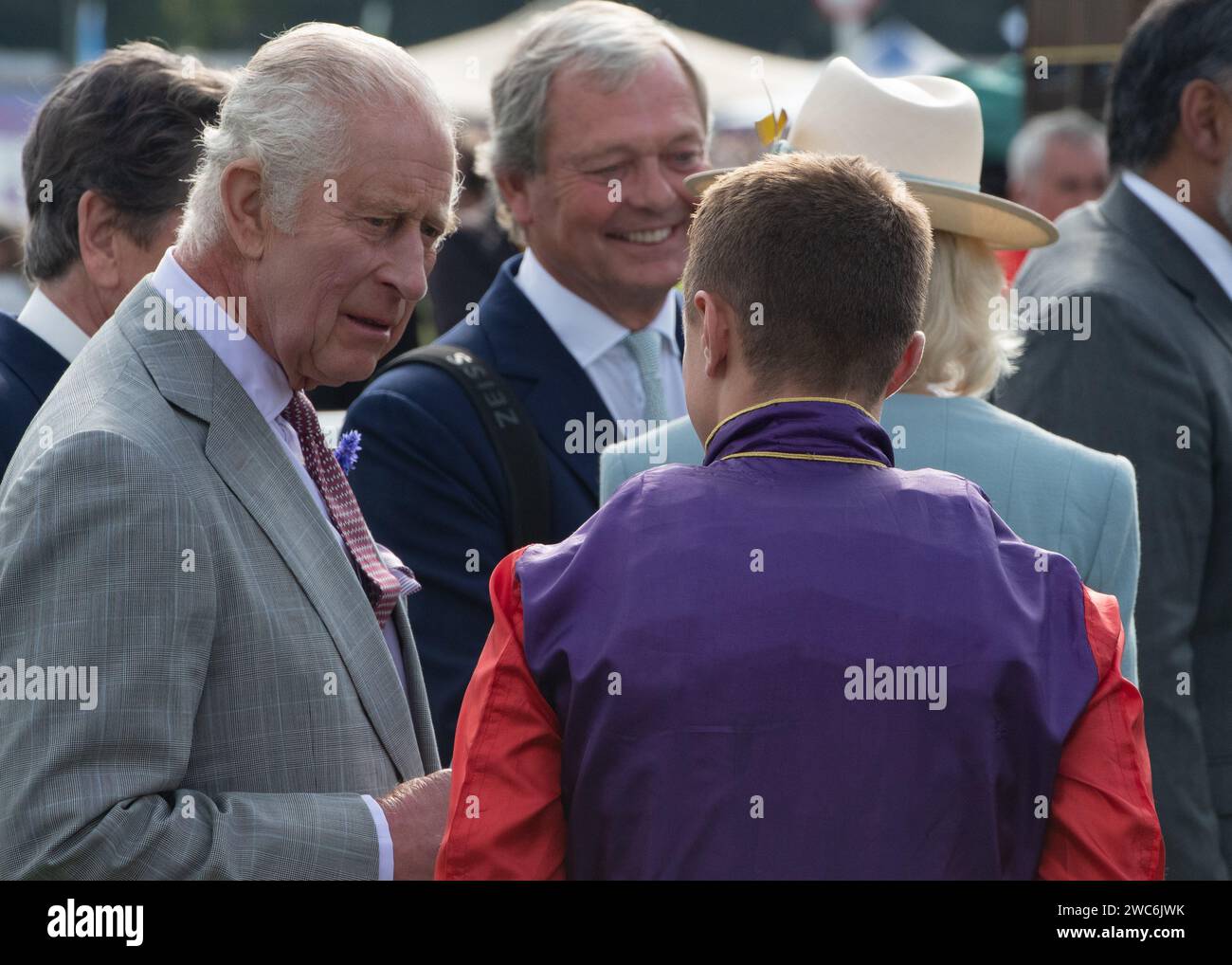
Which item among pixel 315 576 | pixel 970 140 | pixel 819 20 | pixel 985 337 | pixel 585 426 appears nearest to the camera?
pixel 315 576

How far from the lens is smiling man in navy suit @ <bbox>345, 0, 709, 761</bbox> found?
311 centimetres

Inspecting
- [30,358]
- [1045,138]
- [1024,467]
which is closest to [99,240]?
[30,358]

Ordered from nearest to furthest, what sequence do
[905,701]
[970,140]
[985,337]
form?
[905,701] → [985,337] → [970,140]

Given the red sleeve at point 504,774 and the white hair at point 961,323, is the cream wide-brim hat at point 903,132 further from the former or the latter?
the red sleeve at point 504,774

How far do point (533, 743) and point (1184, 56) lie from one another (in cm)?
234

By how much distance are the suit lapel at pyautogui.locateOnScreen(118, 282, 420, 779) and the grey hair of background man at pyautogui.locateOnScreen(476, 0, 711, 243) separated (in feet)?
4.62

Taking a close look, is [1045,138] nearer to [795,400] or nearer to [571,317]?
[571,317]

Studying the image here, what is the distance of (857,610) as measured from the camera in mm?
1748

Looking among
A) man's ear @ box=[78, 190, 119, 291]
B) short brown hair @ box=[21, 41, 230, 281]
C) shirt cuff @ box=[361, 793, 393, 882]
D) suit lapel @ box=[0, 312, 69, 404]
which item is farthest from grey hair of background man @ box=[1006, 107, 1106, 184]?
shirt cuff @ box=[361, 793, 393, 882]

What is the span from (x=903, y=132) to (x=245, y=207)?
1.16 m

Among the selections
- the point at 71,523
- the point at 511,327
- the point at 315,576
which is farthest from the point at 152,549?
the point at 511,327

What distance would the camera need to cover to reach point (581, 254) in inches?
A: 134

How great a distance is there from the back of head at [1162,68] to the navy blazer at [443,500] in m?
1.40
